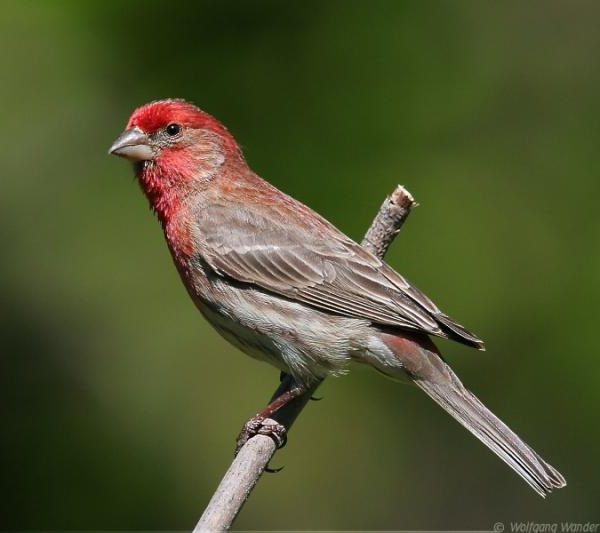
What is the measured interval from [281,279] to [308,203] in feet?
2.52

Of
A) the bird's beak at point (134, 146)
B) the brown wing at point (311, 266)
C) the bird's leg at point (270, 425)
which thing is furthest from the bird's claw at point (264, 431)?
the bird's beak at point (134, 146)

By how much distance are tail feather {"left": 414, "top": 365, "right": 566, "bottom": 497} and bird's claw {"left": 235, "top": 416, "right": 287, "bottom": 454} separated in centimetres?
73

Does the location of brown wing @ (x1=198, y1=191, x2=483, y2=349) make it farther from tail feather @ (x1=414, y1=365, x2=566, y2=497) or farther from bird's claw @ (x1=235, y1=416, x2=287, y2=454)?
bird's claw @ (x1=235, y1=416, x2=287, y2=454)

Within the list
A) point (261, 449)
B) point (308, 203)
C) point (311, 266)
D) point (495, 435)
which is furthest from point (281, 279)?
point (495, 435)

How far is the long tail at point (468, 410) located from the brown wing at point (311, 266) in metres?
0.17

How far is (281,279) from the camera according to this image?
21.4 ft

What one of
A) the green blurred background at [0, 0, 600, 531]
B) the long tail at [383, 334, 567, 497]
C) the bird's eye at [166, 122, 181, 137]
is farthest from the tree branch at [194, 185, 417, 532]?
the bird's eye at [166, 122, 181, 137]

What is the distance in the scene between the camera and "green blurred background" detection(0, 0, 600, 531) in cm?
717

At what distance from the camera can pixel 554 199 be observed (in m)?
7.27

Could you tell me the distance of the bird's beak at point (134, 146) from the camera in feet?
22.0

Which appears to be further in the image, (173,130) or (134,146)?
(173,130)

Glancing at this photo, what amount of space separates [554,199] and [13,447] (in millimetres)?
3406

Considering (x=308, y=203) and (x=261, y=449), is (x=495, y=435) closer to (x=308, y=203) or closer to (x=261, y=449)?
(x=261, y=449)

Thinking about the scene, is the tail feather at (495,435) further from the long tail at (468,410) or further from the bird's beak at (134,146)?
the bird's beak at (134,146)
